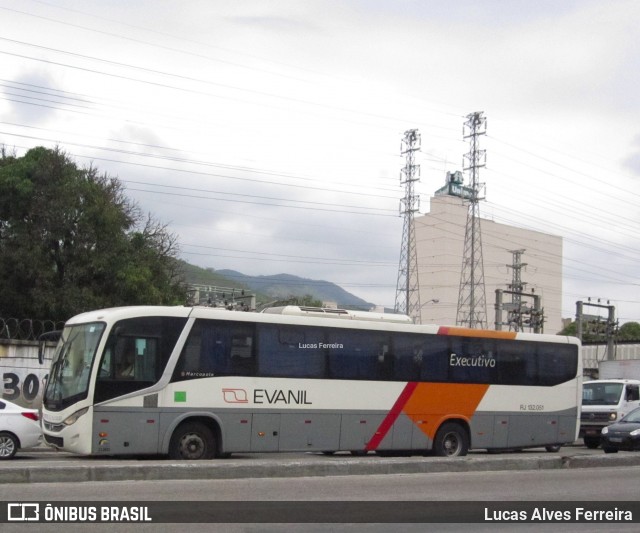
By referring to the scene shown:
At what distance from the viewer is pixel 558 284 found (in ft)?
472

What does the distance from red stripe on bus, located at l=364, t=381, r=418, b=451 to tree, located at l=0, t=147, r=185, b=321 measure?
939 inches

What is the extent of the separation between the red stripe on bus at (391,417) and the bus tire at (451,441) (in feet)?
4.26

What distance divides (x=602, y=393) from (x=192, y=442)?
56.7 ft

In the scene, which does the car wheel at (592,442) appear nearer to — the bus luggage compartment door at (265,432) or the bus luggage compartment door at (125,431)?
the bus luggage compartment door at (265,432)

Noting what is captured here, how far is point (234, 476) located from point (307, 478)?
119cm

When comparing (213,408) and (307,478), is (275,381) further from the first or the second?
(307,478)

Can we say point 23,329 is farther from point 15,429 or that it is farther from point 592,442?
point 592,442

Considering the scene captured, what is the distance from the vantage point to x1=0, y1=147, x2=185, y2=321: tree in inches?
1661

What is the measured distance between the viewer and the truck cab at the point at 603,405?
98.9 feet

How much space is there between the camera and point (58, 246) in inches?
1706

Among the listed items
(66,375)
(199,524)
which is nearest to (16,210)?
(66,375)

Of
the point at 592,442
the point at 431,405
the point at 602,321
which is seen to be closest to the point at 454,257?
the point at 602,321

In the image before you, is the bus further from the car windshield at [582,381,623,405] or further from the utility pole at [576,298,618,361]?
the utility pole at [576,298,618,361]

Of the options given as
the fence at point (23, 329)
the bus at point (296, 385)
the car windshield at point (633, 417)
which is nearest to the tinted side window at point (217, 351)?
the bus at point (296, 385)
